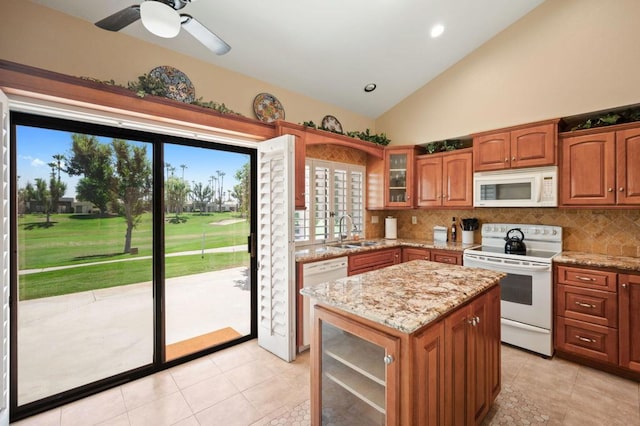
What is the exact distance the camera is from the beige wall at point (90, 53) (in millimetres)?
1898

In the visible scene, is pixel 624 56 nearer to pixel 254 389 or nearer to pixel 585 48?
pixel 585 48

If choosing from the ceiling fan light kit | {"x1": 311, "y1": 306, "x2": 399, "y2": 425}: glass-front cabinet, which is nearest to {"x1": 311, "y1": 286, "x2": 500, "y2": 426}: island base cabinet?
{"x1": 311, "y1": 306, "x2": 399, "y2": 425}: glass-front cabinet

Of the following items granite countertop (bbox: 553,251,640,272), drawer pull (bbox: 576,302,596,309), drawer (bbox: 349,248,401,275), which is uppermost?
granite countertop (bbox: 553,251,640,272)

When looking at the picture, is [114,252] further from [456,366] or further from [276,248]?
[456,366]

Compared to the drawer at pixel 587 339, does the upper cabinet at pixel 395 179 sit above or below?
above

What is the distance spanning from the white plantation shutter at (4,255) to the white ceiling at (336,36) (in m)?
0.93

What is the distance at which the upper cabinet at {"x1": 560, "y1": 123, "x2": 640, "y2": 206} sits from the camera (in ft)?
8.46

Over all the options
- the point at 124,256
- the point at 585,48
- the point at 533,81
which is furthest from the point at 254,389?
the point at 585,48

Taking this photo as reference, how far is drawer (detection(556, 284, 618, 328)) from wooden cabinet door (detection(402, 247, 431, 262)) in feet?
4.32

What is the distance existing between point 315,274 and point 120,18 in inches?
95.0

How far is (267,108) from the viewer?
3.23 m

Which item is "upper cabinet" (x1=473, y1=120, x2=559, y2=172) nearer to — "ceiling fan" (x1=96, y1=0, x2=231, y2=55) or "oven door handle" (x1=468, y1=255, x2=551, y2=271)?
"oven door handle" (x1=468, y1=255, x2=551, y2=271)

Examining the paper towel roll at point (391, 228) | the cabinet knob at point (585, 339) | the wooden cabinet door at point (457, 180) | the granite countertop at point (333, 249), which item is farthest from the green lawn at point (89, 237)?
the cabinet knob at point (585, 339)

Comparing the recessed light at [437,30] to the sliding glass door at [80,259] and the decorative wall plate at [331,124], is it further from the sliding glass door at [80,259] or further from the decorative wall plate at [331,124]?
the sliding glass door at [80,259]
